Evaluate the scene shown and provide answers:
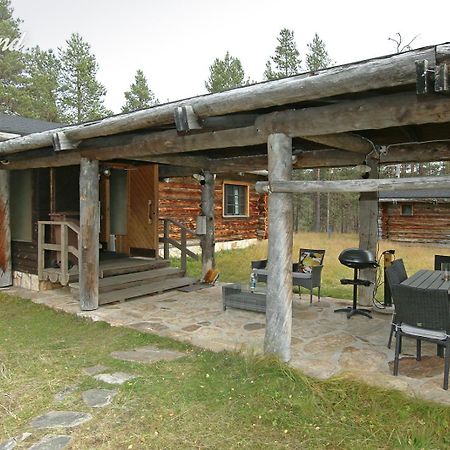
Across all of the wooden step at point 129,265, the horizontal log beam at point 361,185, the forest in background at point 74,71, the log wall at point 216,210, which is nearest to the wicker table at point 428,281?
the horizontal log beam at point 361,185

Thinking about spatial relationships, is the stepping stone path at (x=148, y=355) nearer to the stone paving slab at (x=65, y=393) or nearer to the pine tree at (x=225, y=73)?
the stone paving slab at (x=65, y=393)

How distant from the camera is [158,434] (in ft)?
10.4

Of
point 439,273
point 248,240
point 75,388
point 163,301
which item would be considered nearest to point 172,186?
point 248,240

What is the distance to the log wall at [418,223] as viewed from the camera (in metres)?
A: 20.1

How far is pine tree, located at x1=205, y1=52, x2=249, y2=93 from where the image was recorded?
2744 cm

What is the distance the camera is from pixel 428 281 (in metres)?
5.29

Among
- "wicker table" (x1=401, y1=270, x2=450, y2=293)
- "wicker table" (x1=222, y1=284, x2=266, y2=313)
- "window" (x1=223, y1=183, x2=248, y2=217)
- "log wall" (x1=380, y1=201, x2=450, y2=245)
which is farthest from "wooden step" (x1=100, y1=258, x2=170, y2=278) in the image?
"log wall" (x1=380, y1=201, x2=450, y2=245)

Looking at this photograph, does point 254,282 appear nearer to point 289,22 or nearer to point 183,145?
point 183,145

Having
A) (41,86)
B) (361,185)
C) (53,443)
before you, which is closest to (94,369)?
(53,443)

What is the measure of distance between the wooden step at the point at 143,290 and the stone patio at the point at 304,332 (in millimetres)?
132

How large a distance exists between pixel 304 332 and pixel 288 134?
2743 millimetres

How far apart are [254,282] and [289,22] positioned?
2599 cm

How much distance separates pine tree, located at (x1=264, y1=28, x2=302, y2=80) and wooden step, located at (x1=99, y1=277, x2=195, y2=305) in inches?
846

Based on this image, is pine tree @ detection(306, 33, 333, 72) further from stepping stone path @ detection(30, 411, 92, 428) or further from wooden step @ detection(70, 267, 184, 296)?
stepping stone path @ detection(30, 411, 92, 428)
